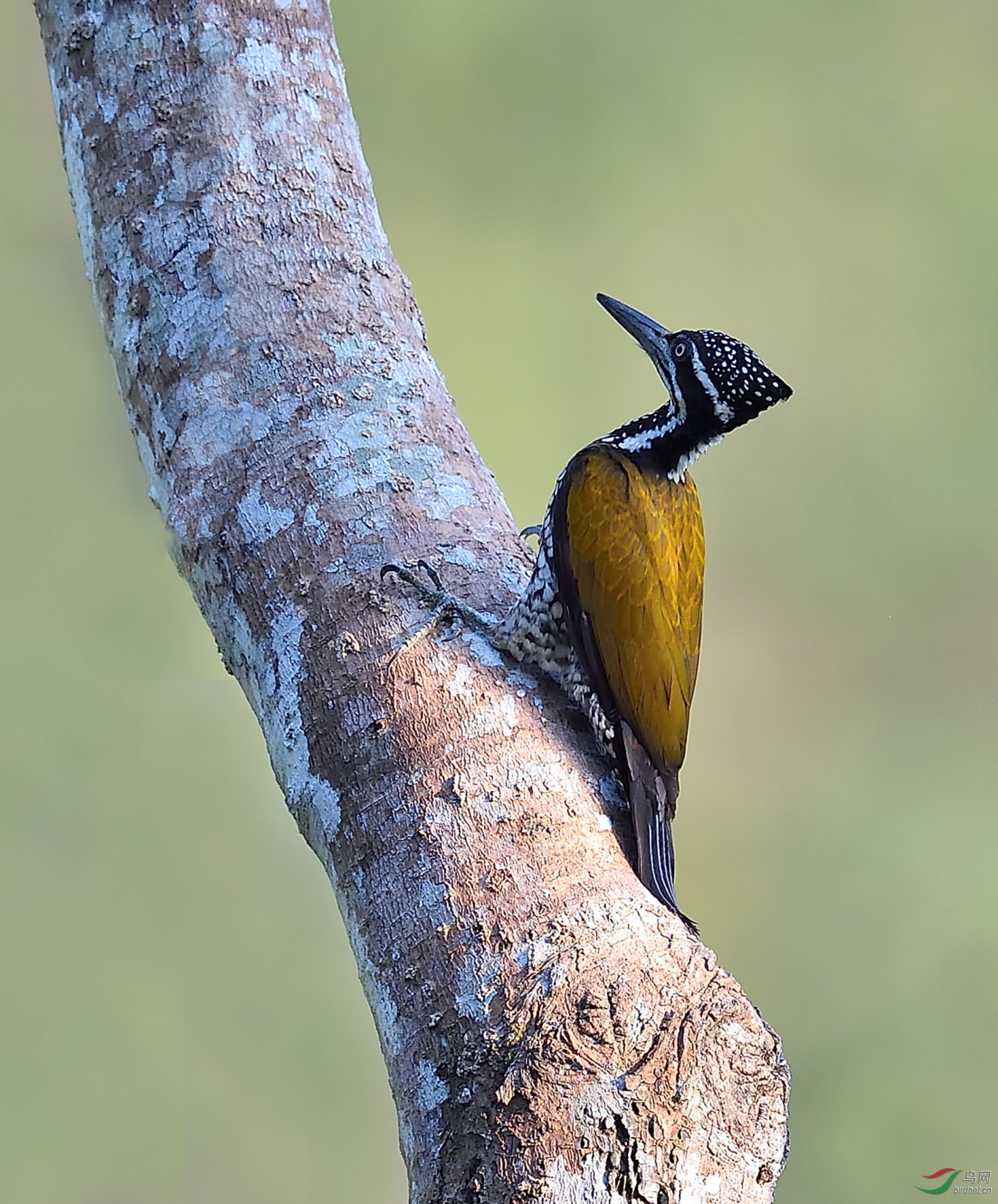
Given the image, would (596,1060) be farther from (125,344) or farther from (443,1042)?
(125,344)

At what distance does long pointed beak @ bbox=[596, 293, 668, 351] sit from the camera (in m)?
2.10

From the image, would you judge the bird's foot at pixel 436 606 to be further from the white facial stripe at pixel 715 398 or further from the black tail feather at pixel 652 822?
the white facial stripe at pixel 715 398

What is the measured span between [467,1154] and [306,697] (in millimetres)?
610

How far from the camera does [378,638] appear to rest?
155cm

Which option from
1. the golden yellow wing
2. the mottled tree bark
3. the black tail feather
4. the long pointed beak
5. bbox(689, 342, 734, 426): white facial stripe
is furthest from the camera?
the long pointed beak

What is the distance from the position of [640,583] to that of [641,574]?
0.6 inches

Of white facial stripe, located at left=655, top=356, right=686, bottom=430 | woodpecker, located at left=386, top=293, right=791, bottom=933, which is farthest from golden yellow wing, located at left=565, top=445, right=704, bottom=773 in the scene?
white facial stripe, located at left=655, top=356, right=686, bottom=430

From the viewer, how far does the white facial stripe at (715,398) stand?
1.94 meters

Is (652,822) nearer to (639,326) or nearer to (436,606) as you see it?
(436,606)

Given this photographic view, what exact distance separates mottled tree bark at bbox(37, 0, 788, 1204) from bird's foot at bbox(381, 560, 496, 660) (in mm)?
23

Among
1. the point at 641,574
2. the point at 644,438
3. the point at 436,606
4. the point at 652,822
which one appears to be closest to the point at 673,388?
the point at 644,438

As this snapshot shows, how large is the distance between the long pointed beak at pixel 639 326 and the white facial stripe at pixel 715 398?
14 centimetres

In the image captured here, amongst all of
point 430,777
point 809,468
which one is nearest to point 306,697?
point 430,777

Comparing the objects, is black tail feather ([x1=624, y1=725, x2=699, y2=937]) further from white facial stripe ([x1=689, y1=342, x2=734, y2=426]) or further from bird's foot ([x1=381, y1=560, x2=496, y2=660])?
white facial stripe ([x1=689, y1=342, x2=734, y2=426])
